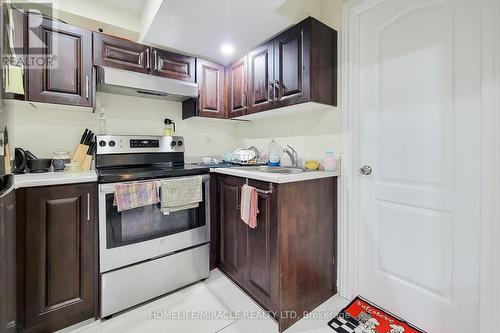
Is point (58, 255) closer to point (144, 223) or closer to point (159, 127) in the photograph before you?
point (144, 223)

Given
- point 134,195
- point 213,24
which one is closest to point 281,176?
point 134,195

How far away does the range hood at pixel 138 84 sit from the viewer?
1734mm

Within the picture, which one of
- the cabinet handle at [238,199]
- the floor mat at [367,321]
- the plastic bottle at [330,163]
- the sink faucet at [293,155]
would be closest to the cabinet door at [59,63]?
the cabinet handle at [238,199]

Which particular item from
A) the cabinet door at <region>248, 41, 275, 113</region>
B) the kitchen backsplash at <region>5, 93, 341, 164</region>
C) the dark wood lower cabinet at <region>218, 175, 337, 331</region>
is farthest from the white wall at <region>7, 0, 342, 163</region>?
the dark wood lower cabinet at <region>218, 175, 337, 331</region>

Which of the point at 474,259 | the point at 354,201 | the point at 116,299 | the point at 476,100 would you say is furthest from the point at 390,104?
the point at 116,299

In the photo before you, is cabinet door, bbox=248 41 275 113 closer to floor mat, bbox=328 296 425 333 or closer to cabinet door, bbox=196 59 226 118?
cabinet door, bbox=196 59 226 118

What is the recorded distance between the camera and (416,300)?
1446 millimetres

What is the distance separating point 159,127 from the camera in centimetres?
239

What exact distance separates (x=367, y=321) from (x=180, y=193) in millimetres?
1580

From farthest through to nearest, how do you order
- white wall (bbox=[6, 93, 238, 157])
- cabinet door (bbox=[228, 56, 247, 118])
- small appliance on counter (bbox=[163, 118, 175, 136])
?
small appliance on counter (bbox=[163, 118, 175, 136]), cabinet door (bbox=[228, 56, 247, 118]), white wall (bbox=[6, 93, 238, 157])

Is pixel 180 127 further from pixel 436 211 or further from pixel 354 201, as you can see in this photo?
pixel 436 211

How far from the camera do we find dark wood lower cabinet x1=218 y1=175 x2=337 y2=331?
4.79 feet

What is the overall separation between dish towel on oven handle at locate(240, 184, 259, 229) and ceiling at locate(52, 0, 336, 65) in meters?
1.26

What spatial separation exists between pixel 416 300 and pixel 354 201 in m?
0.71
